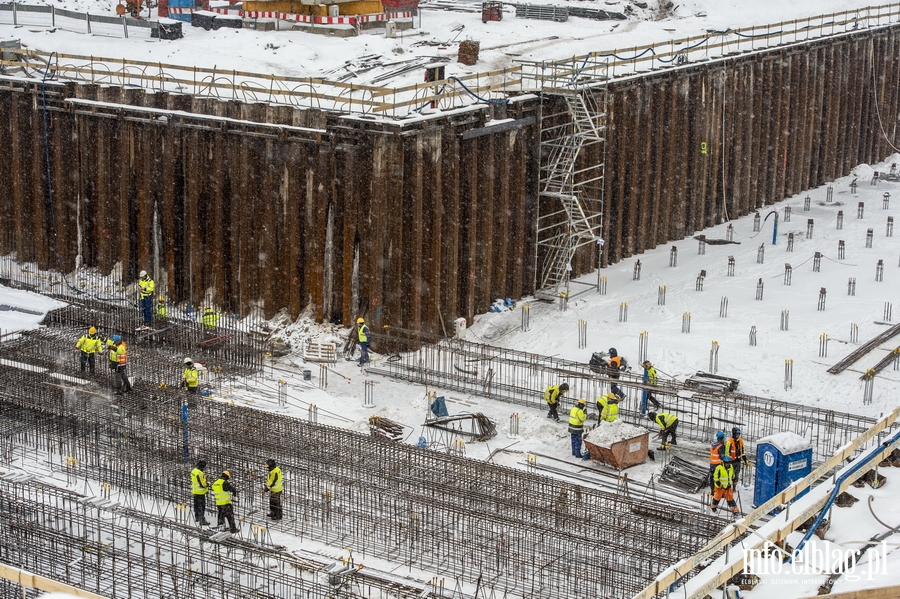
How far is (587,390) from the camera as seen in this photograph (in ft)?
94.2

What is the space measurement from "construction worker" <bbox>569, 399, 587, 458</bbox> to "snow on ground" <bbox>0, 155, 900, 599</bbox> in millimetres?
271

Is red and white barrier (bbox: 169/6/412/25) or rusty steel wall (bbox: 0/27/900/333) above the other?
red and white barrier (bbox: 169/6/412/25)

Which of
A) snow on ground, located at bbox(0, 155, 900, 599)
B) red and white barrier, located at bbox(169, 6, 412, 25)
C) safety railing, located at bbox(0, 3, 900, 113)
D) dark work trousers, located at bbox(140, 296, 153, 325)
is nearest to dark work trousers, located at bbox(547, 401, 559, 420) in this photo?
snow on ground, located at bbox(0, 155, 900, 599)

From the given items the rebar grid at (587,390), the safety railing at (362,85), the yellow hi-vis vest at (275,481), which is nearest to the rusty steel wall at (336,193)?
the safety railing at (362,85)

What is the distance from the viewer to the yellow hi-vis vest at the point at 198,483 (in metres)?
21.7

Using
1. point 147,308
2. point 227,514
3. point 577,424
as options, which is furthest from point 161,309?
point 577,424

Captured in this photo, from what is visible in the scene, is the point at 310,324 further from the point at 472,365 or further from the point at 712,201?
the point at 712,201

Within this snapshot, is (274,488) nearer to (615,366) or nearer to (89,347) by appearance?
(89,347)

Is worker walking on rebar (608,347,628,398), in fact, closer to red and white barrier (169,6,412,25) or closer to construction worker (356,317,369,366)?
construction worker (356,317,369,366)

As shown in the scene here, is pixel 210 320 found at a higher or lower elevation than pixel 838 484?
lower

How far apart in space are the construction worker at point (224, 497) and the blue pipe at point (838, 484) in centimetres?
944

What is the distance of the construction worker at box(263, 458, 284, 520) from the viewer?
21844 millimetres

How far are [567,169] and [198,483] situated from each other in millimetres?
16404

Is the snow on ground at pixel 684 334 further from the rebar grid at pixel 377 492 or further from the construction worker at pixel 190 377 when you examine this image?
the rebar grid at pixel 377 492
